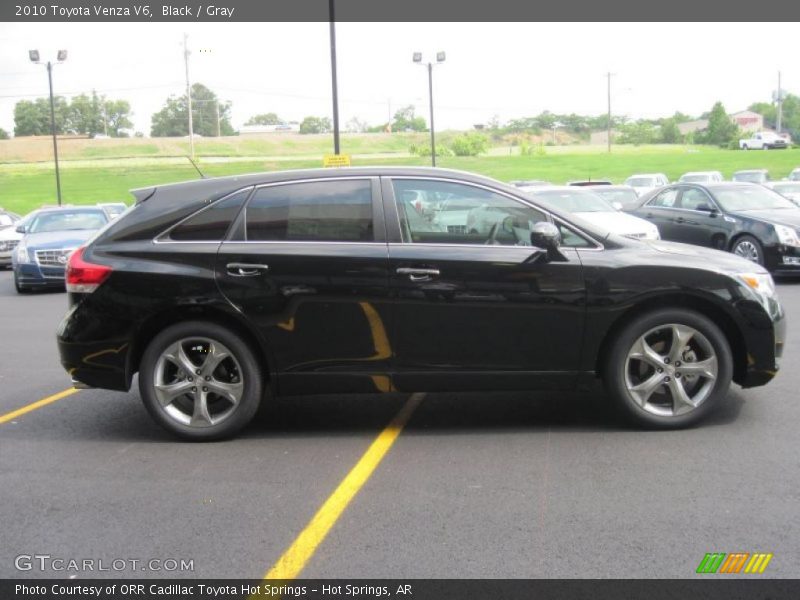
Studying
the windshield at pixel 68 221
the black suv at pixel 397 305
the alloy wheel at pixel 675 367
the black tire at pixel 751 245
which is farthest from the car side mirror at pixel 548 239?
the windshield at pixel 68 221

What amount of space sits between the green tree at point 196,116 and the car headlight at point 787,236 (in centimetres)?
6225

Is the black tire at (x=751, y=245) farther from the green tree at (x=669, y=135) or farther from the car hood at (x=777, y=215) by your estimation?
the green tree at (x=669, y=135)

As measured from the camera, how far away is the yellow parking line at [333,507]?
3564 mm

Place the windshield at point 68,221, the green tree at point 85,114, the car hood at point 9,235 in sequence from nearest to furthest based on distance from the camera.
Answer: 1. the windshield at point 68,221
2. the car hood at point 9,235
3. the green tree at point 85,114

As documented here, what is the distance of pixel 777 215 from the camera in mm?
13266

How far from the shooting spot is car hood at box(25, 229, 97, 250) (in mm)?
14617

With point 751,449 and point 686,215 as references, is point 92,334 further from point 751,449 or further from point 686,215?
point 686,215

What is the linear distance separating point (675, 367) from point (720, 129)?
352 ft

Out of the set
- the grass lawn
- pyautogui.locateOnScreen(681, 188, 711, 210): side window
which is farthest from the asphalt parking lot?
the grass lawn

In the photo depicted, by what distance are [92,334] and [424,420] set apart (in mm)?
2264

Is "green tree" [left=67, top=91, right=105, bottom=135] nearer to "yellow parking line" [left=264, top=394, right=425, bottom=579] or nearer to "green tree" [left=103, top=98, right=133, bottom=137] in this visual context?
"green tree" [left=103, top=98, right=133, bottom=137]

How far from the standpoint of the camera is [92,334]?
17.3 ft

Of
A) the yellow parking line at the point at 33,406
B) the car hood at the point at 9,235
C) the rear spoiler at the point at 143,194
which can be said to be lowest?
the yellow parking line at the point at 33,406

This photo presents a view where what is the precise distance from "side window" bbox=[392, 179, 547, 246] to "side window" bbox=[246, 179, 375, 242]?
246 mm
